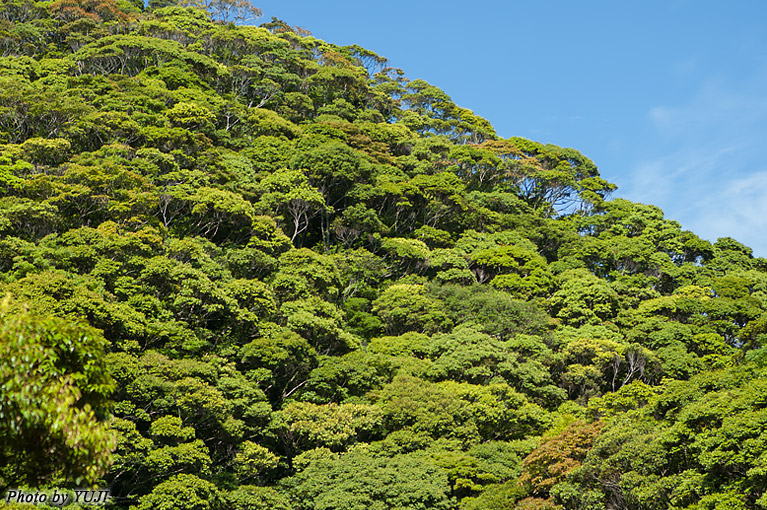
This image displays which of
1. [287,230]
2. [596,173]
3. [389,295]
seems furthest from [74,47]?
[596,173]

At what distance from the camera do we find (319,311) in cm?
3438

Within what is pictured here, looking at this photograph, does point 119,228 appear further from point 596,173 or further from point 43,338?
point 596,173

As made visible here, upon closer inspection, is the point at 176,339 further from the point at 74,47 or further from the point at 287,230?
the point at 74,47

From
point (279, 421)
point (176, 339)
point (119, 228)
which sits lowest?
point (279, 421)

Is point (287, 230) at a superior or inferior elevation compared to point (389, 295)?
superior

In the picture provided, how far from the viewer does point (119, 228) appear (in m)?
33.3

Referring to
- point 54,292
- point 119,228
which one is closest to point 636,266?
point 119,228

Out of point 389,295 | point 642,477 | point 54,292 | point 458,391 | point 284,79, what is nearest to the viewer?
point 642,477

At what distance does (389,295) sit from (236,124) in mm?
23206

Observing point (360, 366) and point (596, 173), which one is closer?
point (360, 366)

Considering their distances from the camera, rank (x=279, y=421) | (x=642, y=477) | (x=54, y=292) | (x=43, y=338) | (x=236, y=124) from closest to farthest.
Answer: (x=43, y=338) → (x=642, y=477) → (x=54, y=292) → (x=279, y=421) → (x=236, y=124)

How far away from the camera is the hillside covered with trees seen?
19.7m

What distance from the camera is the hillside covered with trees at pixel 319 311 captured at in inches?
775

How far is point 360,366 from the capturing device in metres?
31.9
